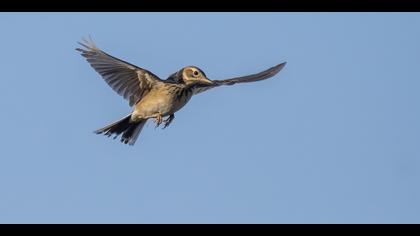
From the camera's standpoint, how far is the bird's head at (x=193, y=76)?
Answer: 42.9 ft

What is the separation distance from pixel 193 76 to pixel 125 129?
1384 mm

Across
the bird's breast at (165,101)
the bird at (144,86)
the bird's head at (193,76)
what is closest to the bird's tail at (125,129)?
the bird at (144,86)

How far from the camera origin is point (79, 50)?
1292 cm

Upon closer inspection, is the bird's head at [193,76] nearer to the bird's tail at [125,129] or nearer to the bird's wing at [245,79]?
the bird's wing at [245,79]

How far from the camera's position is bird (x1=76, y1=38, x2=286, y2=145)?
42.2 ft

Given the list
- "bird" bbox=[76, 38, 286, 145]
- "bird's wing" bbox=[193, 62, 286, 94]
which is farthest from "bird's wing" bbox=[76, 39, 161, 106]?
"bird's wing" bbox=[193, 62, 286, 94]

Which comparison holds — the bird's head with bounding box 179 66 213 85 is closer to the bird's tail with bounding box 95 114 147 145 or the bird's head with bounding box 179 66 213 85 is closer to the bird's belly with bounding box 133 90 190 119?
the bird's belly with bounding box 133 90 190 119

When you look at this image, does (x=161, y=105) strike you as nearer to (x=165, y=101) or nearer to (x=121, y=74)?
(x=165, y=101)
